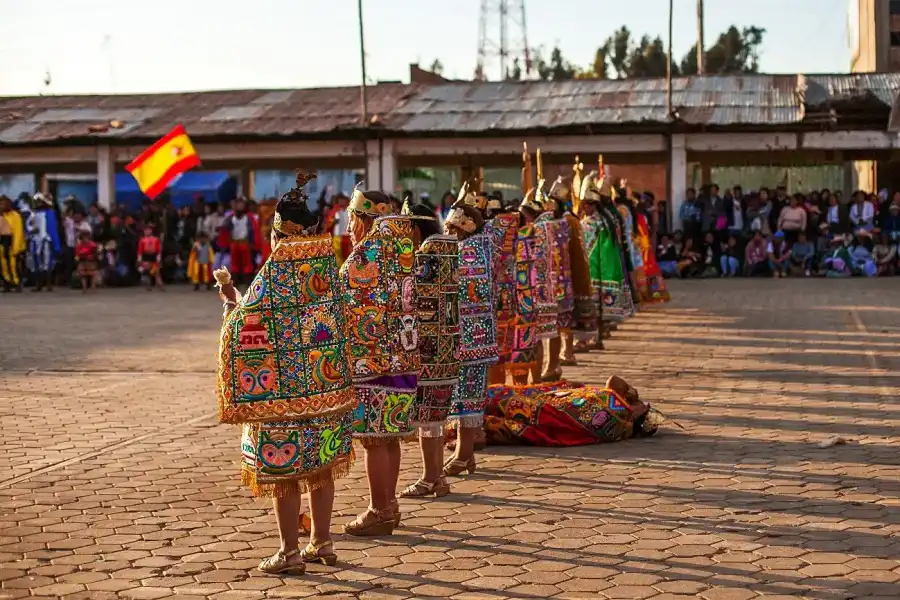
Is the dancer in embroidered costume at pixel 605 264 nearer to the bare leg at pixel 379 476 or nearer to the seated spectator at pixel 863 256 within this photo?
the bare leg at pixel 379 476

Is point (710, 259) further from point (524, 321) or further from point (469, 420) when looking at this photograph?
point (469, 420)

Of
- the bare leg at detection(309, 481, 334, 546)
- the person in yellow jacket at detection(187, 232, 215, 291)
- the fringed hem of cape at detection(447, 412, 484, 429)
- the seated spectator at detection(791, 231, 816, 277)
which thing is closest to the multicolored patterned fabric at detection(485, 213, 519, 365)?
the fringed hem of cape at detection(447, 412, 484, 429)

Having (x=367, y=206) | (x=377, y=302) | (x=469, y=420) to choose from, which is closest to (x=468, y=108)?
(x=469, y=420)

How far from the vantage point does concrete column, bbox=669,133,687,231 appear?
88.2ft

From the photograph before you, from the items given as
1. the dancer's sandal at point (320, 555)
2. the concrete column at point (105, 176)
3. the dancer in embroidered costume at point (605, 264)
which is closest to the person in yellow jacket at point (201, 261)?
the concrete column at point (105, 176)

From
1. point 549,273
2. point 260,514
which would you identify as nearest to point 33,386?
point 549,273

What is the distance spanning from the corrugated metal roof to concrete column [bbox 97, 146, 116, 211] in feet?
1.55

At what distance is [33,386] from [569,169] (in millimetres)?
25401

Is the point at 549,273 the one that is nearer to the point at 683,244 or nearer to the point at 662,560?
the point at 662,560

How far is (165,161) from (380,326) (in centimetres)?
1992

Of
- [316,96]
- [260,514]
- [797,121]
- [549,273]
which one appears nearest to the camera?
[260,514]

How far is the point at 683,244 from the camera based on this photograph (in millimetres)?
26391

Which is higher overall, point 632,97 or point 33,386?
point 632,97

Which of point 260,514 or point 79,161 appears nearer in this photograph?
point 260,514
